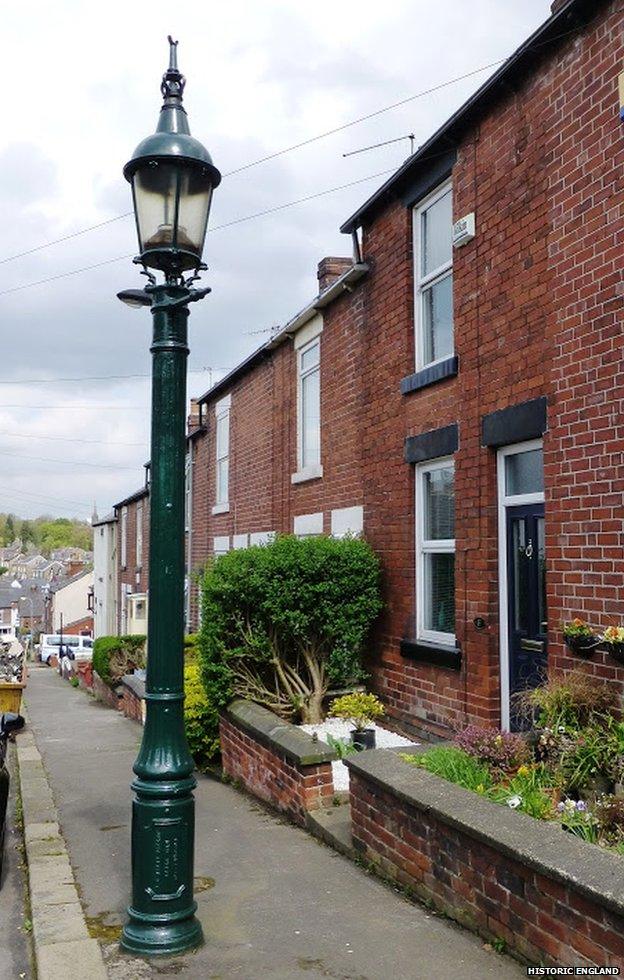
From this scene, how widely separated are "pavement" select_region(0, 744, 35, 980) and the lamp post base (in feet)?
1.79

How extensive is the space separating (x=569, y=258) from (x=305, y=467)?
6.19m

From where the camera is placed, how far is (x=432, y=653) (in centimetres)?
830

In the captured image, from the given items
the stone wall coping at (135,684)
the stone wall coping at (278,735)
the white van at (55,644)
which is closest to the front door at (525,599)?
the stone wall coping at (278,735)

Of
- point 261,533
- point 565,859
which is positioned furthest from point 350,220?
point 565,859

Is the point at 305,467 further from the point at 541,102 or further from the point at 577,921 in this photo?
the point at 577,921

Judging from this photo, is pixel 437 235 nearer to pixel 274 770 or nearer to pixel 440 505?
pixel 440 505

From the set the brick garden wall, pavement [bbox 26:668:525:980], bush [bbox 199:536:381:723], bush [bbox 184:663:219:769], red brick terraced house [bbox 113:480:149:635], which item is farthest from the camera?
red brick terraced house [bbox 113:480:149:635]

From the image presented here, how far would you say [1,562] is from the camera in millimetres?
182000

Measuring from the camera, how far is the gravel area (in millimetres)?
7409

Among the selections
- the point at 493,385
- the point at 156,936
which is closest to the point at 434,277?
the point at 493,385

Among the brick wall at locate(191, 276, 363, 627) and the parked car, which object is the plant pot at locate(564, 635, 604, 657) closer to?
the parked car

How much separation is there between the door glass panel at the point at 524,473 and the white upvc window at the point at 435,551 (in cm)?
84

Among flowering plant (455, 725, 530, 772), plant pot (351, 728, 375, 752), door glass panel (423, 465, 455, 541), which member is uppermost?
door glass panel (423, 465, 455, 541)

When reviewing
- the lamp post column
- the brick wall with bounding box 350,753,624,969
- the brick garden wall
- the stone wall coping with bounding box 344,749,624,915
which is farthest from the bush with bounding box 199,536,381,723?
the brick garden wall
